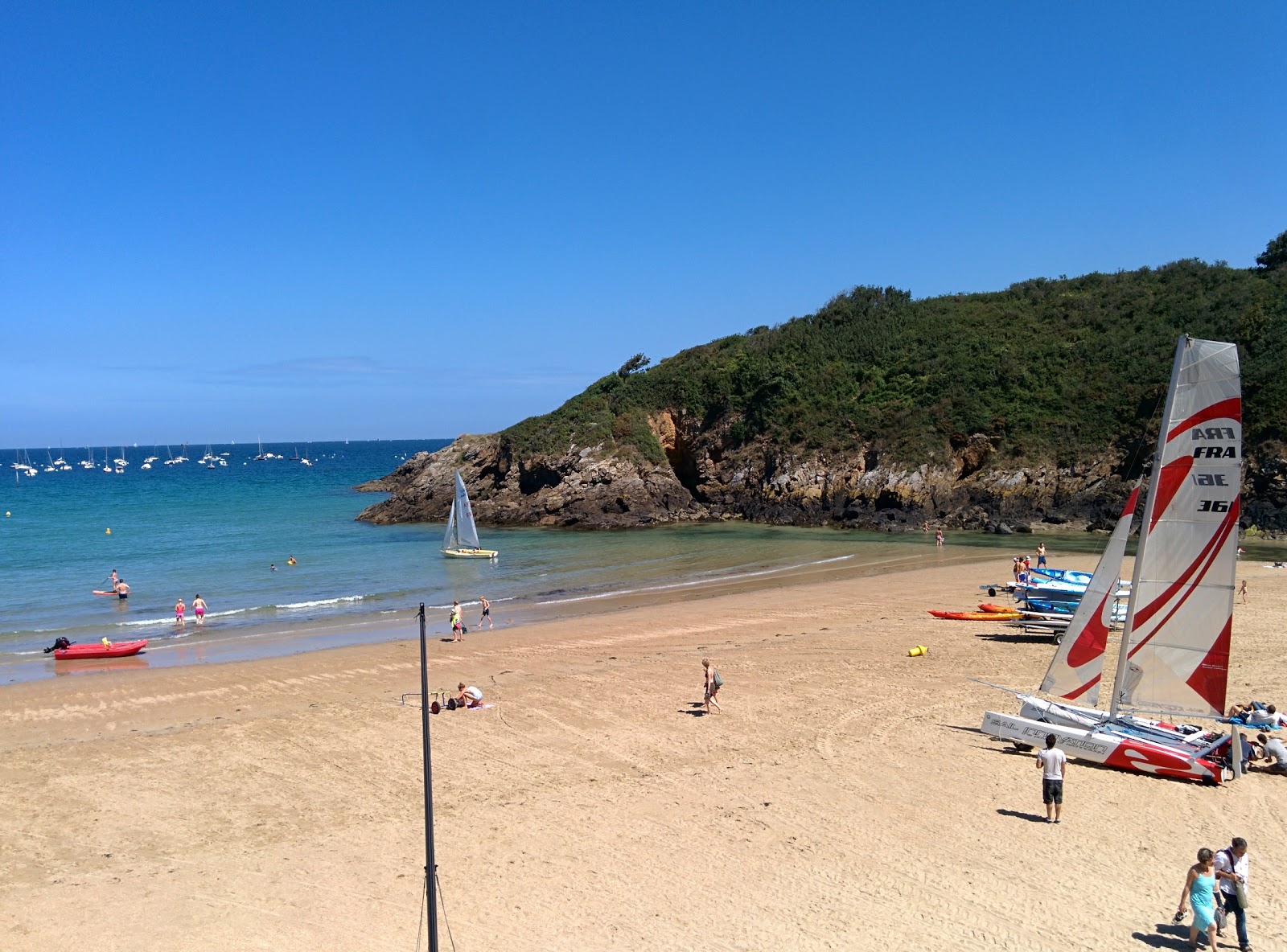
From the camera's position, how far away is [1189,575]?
12.5 m

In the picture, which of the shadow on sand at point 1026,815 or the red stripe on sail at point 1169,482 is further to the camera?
the red stripe on sail at point 1169,482

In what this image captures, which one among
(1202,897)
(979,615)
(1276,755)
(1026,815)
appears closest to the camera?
(1202,897)

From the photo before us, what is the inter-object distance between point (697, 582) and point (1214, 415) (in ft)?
85.7

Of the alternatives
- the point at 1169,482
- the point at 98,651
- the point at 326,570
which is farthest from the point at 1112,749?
the point at 326,570

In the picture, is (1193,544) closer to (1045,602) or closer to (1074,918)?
(1074,918)

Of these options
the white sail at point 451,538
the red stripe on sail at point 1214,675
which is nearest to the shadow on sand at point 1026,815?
the red stripe on sail at point 1214,675

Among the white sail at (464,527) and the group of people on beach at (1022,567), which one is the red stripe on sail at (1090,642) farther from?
the white sail at (464,527)

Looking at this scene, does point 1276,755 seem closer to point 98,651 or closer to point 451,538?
point 98,651

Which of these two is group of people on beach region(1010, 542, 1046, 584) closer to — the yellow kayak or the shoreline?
the shoreline

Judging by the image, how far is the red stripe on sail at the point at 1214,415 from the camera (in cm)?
1176

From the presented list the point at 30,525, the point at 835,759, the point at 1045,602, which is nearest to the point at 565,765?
the point at 835,759

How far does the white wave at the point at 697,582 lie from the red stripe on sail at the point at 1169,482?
76.0 feet

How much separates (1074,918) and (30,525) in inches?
2875

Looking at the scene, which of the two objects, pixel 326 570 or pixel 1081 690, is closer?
pixel 1081 690
